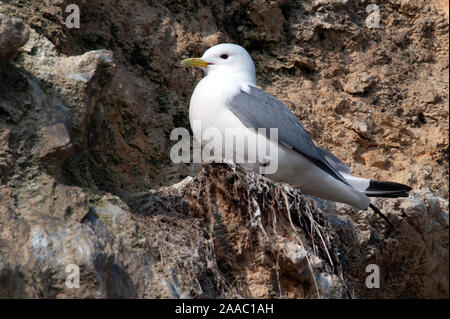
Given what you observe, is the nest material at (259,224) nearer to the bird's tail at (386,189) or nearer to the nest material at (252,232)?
the nest material at (252,232)

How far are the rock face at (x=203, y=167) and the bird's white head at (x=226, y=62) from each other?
535 mm

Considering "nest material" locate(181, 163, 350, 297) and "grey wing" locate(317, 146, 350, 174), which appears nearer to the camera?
"nest material" locate(181, 163, 350, 297)

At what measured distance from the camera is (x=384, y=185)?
15.3 ft

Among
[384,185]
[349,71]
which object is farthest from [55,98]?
[349,71]

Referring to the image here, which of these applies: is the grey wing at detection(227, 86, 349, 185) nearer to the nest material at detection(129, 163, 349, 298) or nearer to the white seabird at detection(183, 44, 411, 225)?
the white seabird at detection(183, 44, 411, 225)

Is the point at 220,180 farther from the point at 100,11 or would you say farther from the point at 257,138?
the point at 100,11

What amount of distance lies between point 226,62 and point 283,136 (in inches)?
30.1

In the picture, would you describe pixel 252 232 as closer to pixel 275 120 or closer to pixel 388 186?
pixel 275 120

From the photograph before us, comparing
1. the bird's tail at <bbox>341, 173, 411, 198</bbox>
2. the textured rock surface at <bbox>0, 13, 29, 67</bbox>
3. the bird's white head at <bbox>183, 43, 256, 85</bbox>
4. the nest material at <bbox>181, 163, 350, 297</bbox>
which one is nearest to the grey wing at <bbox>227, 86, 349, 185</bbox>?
the bird's tail at <bbox>341, 173, 411, 198</bbox>

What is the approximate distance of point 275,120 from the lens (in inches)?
182

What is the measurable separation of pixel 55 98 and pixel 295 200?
1.43 meters

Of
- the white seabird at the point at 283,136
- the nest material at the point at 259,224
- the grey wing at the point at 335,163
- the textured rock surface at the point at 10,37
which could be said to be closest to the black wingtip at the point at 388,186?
the white seabird at the point at 283,136

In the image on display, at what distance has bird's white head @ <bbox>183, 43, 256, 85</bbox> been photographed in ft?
16.5

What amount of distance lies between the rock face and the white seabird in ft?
0.87
